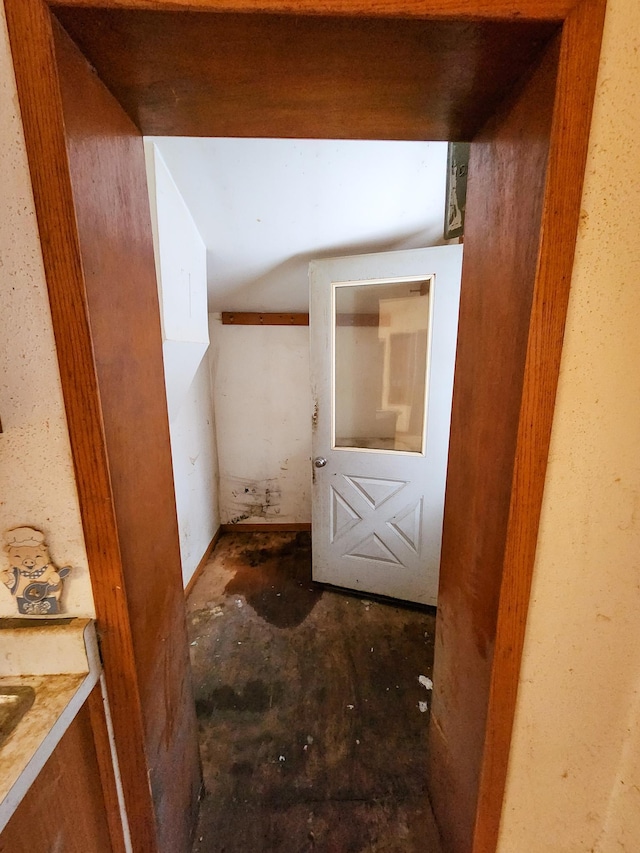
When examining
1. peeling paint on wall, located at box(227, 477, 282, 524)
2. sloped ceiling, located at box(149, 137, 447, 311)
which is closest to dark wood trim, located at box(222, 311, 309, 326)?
sloped ceiling, located at box(149, 137, 447, 311)

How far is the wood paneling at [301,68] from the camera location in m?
0.39

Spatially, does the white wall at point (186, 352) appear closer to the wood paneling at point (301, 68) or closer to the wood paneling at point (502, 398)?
the wood paneling at point (301, 68)

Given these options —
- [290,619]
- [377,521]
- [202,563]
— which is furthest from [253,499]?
[377,521]

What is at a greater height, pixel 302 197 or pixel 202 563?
pixel 302 197

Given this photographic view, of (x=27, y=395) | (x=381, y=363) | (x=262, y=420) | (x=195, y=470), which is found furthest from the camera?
(x=262, y=420)

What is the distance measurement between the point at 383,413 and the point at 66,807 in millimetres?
1567

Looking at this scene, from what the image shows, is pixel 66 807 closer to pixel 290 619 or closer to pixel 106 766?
pixel 106 766

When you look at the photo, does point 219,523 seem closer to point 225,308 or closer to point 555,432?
point 225,308

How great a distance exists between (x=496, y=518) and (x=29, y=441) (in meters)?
0.74

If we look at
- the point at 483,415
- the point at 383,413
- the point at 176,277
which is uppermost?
the point at 176,277

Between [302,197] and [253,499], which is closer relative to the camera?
[302,197]

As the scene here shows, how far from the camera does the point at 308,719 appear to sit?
3.96 feet

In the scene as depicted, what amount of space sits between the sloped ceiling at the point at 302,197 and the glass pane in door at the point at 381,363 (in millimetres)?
234

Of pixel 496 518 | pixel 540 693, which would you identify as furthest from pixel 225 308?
pixel 540 693
